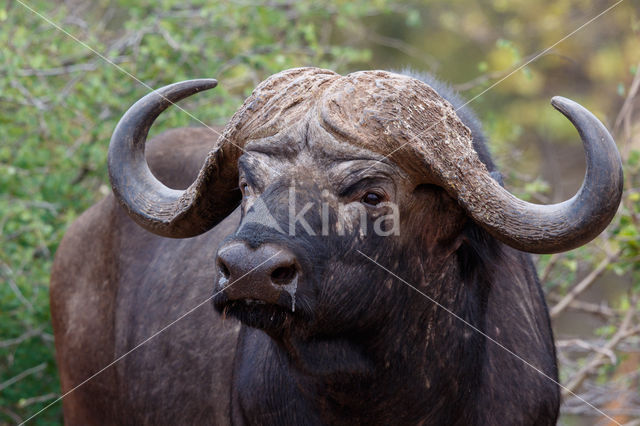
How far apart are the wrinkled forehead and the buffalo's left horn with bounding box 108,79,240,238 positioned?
418mm

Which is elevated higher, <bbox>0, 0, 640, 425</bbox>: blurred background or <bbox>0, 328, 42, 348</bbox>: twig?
<bbox>0, 0, 640, 425</bbox>: blurred background

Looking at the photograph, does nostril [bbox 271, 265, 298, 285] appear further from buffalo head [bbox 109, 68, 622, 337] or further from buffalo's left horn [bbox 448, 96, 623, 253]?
buffalo's left horn [bbox 448, 96, 623, 253]

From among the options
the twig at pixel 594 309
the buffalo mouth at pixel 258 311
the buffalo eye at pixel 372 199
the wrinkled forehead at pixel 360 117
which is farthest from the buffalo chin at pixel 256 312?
the twig at pixel 594 309

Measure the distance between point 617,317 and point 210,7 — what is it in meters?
4.20

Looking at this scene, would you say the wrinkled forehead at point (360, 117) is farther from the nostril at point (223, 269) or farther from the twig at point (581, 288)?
the twig at point (581, 288)

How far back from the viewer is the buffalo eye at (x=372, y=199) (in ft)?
11.6

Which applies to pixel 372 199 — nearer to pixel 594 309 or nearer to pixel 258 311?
pixel 258 311

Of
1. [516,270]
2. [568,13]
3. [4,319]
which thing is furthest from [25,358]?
[568,13]

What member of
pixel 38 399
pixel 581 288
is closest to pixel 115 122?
pixel 38 399

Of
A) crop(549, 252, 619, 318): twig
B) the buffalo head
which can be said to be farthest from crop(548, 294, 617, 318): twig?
the buffalo head

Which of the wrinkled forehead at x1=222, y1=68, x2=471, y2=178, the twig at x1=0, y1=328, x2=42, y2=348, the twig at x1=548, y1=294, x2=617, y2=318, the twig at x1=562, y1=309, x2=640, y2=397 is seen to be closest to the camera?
the wrinkled forehead at x1=222, y1=68, x2=471, y2=178

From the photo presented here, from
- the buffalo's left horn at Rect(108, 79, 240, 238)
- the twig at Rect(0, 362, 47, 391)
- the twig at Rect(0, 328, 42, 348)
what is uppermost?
the buffalo's left horn at Rect(108, 79, 240, 238)

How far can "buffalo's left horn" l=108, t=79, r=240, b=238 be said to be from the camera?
4059 millimetres

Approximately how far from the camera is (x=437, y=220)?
371 cm
